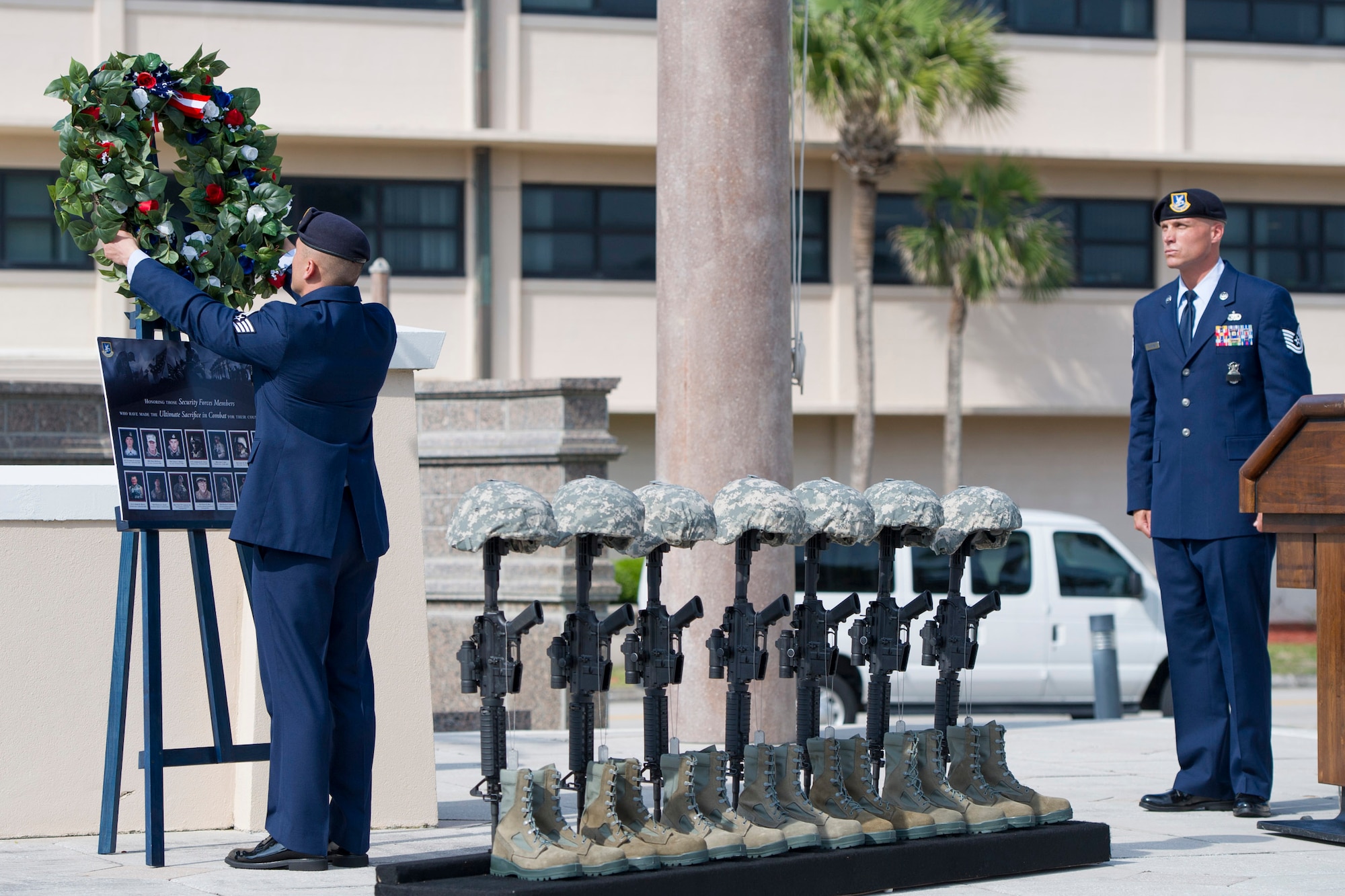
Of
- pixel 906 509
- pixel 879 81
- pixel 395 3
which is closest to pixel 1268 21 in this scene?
pixel 879 81

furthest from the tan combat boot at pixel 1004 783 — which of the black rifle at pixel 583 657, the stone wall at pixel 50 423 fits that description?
the stone wall at pixel 50 423

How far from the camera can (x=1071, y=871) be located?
17.3ft

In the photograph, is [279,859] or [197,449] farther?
[197,449]

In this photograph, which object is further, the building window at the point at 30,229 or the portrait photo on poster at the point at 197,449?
the building window at the point at 30,229

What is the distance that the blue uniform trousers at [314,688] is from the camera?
495 centimetres

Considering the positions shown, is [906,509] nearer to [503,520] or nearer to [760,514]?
[760,514]

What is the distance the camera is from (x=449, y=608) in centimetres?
1102

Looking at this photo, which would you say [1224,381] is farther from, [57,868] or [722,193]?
[57,868]

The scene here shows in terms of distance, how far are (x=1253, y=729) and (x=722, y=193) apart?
320cm

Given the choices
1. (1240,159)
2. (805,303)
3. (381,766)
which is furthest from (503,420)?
(1240,159)

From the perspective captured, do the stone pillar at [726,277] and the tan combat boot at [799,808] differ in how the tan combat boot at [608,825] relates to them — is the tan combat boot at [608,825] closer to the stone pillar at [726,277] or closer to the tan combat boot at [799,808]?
the tan combat boot at [799,808]

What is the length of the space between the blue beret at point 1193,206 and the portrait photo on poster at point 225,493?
3.46 meters

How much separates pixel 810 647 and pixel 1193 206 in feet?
8.41

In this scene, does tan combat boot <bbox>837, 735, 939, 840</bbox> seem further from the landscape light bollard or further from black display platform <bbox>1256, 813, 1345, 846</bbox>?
the landscape light bollard
